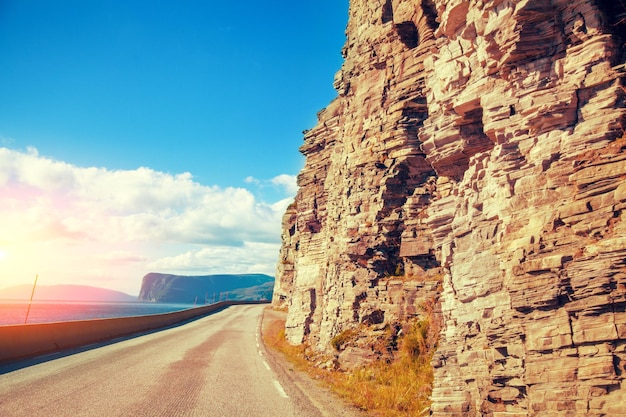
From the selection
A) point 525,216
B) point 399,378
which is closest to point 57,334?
point 399,378

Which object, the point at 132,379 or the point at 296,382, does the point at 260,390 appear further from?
the point at 132,379

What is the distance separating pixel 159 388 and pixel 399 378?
705cm

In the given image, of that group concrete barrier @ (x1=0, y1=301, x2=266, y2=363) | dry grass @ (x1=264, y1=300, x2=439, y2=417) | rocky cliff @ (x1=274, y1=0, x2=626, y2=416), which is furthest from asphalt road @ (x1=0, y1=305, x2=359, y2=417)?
rocky cliff @ (x1=274, y1=0, x2=626, y2=416)

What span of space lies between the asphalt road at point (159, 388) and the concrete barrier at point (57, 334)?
1.39m

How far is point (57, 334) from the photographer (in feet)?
53.5

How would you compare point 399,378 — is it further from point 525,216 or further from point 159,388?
point 159,388

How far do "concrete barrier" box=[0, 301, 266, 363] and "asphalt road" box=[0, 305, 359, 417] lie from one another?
4.56 ft

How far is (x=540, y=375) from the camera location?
21.4 feet

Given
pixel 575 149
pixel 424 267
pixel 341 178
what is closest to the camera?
pixel 575 149

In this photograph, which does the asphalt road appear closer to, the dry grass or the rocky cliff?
the dry grass

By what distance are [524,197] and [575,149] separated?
1315 mm

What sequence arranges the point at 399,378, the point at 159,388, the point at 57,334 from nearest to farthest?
1. the point at 159,388
2. the point at 399,378
3. the point at 57,334

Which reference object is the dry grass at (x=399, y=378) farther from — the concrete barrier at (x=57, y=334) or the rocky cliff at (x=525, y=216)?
the concrete barrier at (x=57, y=334)

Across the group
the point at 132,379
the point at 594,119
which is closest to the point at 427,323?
the point at 594,119
